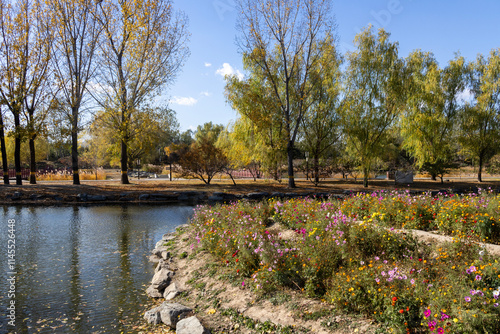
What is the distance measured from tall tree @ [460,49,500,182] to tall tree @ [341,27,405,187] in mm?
10153

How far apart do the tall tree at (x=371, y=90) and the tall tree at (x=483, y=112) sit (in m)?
10.2

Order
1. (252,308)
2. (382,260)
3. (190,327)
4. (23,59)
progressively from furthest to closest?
(23,59)
(382,260)
(252,308)
(190,327)

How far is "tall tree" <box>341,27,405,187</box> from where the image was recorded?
25203mm

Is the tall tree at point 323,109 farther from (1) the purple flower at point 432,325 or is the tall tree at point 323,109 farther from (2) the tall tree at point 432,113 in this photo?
(1) the purple flower at point 432,325

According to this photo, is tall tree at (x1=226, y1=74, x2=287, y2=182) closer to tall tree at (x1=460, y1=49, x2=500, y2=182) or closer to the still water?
the still water

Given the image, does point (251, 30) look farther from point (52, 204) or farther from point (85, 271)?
point (85, 271)

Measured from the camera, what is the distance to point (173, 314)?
216 inches

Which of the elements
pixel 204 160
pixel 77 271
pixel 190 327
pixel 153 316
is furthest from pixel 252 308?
pixel 204 160

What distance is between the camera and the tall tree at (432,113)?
2864 cm

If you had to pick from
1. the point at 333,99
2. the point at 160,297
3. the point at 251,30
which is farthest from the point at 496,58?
the point at 160,297

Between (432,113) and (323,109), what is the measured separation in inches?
399

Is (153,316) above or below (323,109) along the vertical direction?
below

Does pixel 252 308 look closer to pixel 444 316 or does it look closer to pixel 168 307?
pixel 168 307

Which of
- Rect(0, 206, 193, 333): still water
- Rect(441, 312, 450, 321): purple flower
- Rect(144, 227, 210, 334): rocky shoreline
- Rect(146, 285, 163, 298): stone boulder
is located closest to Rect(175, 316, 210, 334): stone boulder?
Rect(144, 227, 210, 334): rocky shoreline
